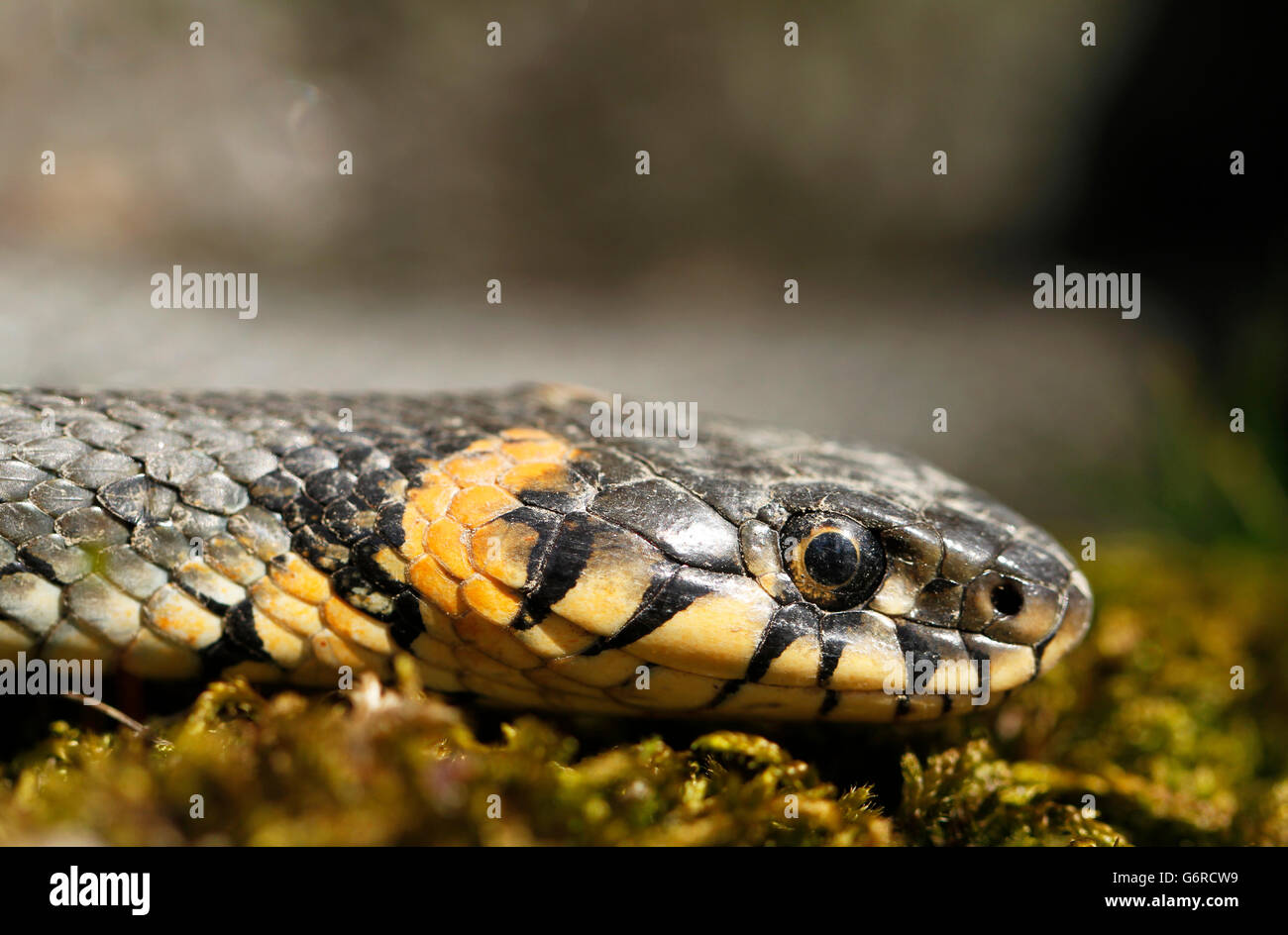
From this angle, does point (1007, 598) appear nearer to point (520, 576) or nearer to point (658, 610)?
point (658, 610)

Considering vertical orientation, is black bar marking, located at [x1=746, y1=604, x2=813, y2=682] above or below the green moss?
above

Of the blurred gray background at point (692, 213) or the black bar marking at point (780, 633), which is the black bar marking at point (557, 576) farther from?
the blurred gray background at point (692, 213)

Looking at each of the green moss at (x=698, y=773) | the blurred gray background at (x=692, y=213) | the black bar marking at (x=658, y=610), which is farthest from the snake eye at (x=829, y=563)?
the blurred gray background at (x=692, y=213)

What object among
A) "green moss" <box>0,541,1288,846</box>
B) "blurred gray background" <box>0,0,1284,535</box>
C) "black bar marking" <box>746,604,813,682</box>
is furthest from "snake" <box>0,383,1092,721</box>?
"blurred gray background" <box>0,0,1284,535</box>

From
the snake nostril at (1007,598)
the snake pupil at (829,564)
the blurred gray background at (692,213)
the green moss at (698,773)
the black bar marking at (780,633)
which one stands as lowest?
the green moss at (698,773)

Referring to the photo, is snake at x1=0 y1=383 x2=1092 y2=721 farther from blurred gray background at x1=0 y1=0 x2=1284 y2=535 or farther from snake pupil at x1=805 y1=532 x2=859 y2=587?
blurred gray background at x1=0 y1=0 x2=1284 y2=535

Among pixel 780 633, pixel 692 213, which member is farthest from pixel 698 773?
pixel 692 213
